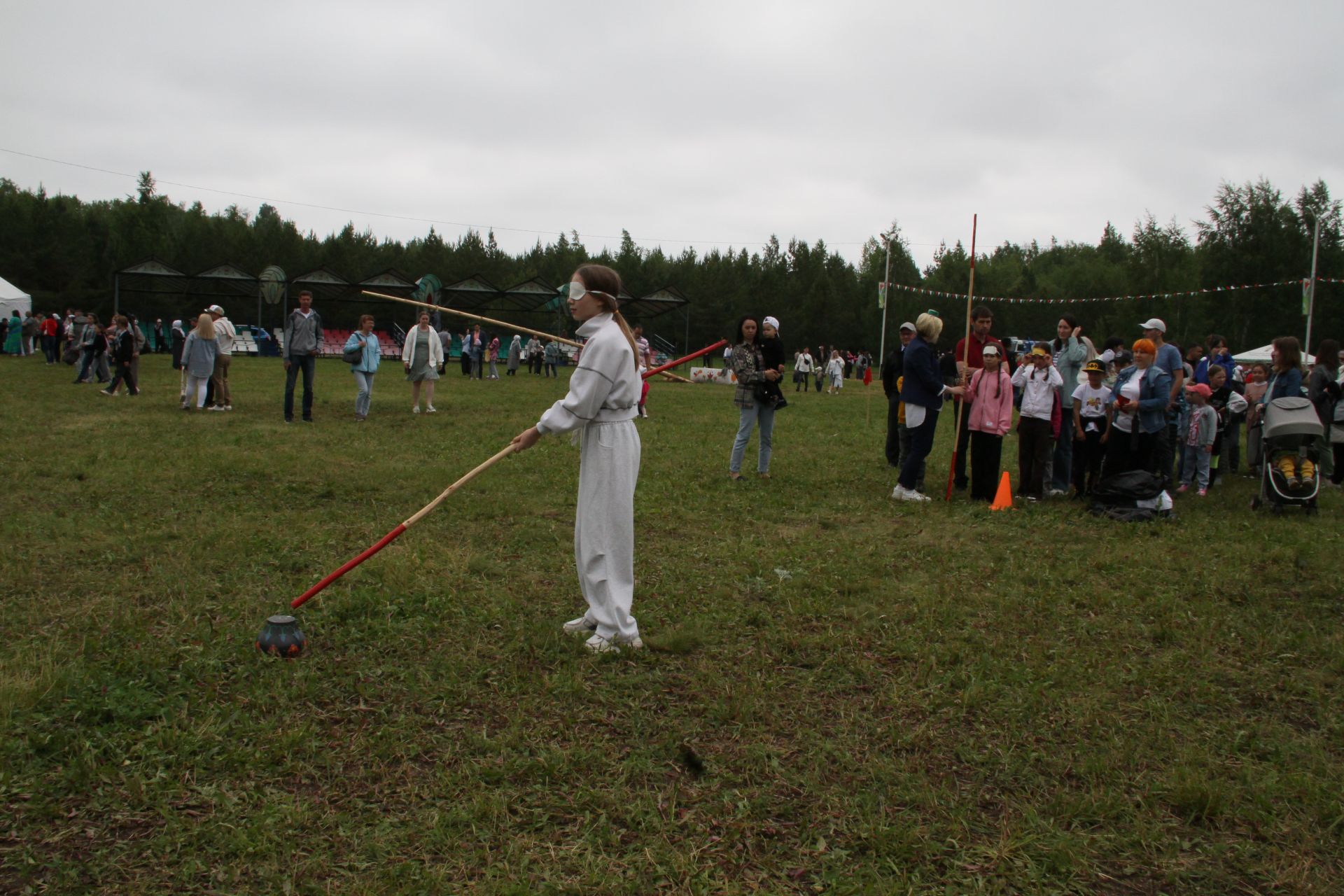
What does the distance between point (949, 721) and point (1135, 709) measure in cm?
95

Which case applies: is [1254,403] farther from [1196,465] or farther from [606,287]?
[606,287]

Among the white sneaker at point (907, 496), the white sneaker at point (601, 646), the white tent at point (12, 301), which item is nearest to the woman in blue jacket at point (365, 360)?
the white sneaker at point (907, 496)

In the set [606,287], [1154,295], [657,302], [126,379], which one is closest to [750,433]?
[606,287]

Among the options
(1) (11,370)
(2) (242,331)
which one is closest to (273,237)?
(2) (242,331)

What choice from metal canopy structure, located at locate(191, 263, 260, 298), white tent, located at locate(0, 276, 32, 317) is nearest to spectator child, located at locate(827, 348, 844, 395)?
metal canopy structure, located at locate(191, 263, 260, 298)

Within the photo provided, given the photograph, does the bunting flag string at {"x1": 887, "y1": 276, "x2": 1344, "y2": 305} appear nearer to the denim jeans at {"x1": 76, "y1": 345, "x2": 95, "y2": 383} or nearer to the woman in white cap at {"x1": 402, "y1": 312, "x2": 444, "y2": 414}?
the woman in white cap at {"x1": 402, "y1": 312, "x2": 444, "y2": 414}

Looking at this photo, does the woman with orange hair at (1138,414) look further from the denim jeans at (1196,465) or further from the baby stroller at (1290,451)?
the denim jeans at (1196,465)

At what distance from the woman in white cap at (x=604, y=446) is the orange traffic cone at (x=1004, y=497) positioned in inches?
222

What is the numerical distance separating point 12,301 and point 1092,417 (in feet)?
131

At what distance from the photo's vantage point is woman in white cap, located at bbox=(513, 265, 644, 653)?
15.9 ft

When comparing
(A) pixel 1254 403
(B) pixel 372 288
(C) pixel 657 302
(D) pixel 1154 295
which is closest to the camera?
(A) pixel 1254 403

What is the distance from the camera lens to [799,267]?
72.6 m

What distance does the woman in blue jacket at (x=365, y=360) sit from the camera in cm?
1545

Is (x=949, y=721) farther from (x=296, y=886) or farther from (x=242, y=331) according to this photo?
(x=242, y=331)
